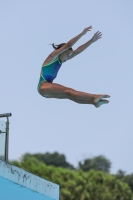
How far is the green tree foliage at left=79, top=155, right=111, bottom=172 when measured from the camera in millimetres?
82400

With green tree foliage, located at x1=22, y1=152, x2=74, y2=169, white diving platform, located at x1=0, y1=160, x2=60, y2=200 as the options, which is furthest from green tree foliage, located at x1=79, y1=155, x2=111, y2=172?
white diving platform, located at x1=0, y1=160, x2=60, y2=200

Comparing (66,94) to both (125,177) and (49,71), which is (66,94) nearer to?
(49,71)

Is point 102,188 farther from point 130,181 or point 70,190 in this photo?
point 130,181

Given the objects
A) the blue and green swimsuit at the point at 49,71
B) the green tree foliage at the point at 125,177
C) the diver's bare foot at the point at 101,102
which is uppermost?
the blue and green swimsuit at the point at 49,71

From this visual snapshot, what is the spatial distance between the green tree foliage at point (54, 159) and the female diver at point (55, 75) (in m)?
81.4

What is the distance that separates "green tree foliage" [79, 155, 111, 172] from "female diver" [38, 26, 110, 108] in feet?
229

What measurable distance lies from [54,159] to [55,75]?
273 ft

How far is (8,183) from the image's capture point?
10.8 meters

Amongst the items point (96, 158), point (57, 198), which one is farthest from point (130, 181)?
point (57, 198)

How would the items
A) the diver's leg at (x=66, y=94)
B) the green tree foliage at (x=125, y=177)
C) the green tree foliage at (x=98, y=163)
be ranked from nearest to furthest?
the diver's leg at (x=66, y=94)
the green tree foliage at (x=125, y=177)
the green tree foliage at (x=98, y=163)

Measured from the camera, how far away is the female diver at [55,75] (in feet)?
34.6

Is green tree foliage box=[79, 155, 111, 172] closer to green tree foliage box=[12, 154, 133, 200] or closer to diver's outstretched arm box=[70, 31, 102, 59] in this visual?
green tree foliage box=[12, 154, 133, 200]

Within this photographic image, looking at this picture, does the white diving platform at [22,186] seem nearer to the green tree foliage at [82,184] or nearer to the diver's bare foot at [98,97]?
the diver's bare foot at [98,97]

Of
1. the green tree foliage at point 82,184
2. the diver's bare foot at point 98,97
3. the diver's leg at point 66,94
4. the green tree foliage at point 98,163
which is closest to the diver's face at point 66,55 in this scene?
the diver's leg at point 66,94
